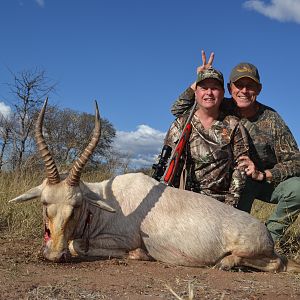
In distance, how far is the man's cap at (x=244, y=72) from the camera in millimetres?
6006

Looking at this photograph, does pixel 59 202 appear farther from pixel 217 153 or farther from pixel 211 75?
pixel 211 75

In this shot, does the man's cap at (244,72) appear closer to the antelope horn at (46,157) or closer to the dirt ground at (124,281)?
the dirt ground at (124,281)

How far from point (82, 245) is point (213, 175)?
190 centimetres

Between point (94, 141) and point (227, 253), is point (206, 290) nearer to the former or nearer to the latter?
point (227, 253)

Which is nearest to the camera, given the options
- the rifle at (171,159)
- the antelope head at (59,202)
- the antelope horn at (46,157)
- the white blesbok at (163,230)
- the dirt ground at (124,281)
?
the dirt ground at (124,281)

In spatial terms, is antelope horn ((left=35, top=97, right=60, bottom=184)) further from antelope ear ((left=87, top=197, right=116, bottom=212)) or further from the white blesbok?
antelope ear ((left=87, top=197, right=116, bottom=212))

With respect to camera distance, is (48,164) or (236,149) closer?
(48,164)

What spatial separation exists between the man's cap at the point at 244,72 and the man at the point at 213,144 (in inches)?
12.1

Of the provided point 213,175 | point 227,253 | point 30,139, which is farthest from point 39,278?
point 30,139

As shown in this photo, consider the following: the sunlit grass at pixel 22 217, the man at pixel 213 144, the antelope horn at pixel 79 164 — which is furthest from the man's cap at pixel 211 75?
the sunlit grass at pixel 22 217

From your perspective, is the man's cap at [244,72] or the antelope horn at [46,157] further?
the man's cap at [244,72]

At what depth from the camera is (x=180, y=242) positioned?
463cm

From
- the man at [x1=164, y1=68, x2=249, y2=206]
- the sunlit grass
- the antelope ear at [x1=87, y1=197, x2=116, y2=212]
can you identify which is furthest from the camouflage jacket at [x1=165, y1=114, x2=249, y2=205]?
the antelope ear at [x1=87, y1=197, x2=116, y2=212]

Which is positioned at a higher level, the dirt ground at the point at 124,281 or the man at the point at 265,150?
the man at the point at 265,150
